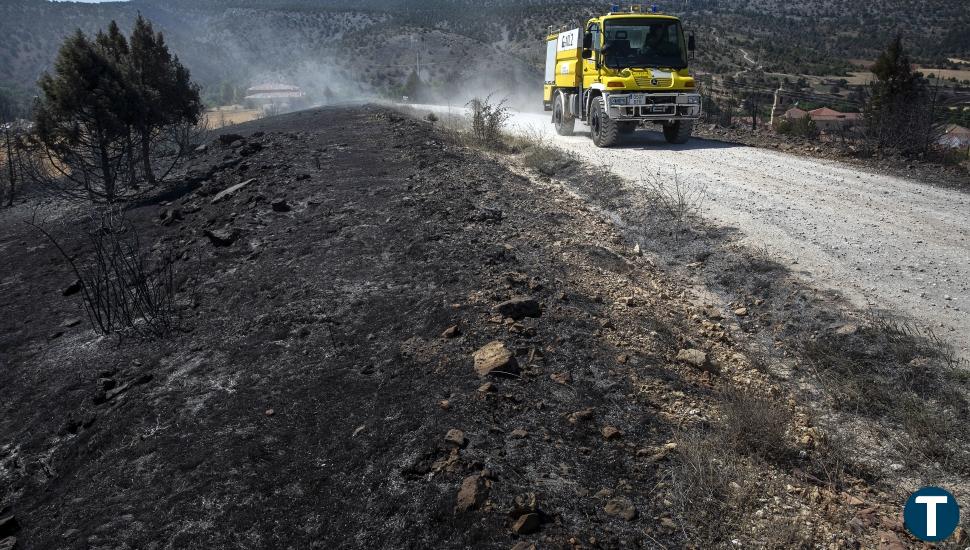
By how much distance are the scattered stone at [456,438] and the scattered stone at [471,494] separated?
0.29 m

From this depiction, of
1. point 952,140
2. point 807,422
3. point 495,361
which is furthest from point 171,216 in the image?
point 952,140

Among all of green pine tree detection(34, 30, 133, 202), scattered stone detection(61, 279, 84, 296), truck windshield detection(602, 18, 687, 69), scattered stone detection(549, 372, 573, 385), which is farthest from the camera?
truck windshield detection(602, 18, 687, 69)

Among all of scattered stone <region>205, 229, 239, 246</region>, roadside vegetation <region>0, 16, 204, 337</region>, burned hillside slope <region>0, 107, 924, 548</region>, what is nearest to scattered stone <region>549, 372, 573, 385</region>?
burned hillside slope <region>0, 107, 924, 548</region>

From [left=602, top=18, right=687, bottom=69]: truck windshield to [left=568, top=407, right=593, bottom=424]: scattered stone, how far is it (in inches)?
440

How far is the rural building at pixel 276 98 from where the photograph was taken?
173ft

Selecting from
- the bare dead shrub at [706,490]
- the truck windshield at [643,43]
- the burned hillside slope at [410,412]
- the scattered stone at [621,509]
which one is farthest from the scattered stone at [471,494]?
the truck windshield at [643,43]

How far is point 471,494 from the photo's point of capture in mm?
2750

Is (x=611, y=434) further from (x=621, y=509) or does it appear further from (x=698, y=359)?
(x=698, y=359)

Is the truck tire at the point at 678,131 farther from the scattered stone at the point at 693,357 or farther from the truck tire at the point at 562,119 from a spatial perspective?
the scattered stone at the point at 693,357

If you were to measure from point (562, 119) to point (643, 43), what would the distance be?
3630mm

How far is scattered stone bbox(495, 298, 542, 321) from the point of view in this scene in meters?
4.64

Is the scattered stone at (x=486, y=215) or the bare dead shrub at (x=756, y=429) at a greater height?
the scattered stone at (x=486, y=215)

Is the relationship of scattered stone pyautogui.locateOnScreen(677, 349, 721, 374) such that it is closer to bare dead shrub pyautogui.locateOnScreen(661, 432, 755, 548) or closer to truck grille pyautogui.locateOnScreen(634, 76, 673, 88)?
bare dead shrub pyautogui.locateOnScreen(661, 432, 755, 548)

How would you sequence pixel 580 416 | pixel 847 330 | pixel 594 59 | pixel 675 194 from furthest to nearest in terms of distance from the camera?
pixel 594 59
pixel 675 194
pixel 847 330
pixel 580 416
